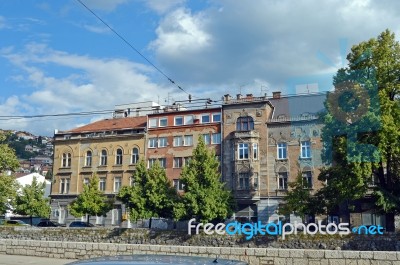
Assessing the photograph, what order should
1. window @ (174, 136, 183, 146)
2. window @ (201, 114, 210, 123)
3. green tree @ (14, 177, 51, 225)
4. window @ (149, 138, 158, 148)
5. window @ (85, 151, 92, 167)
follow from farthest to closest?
window @ (85, 151, 92, 167), window @ (149, 138, 158, 148), window @ (174, 136, 183, 146), window @ (201, 114, 210, 123), green tree @ (14, 177, 51, 225)

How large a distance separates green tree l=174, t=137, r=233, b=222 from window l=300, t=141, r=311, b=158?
40.8ft

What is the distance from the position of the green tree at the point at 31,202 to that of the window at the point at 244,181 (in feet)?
76.7

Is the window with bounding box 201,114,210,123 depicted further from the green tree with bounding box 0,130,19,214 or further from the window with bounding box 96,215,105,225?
the green tree with bounding box 0,130,19,214

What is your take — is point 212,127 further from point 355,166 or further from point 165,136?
point 355,166

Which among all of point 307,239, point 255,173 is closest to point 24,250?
point 307,239

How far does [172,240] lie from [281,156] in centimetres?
2032

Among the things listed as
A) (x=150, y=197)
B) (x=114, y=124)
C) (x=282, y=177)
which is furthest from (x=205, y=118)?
(x=150, y=197)

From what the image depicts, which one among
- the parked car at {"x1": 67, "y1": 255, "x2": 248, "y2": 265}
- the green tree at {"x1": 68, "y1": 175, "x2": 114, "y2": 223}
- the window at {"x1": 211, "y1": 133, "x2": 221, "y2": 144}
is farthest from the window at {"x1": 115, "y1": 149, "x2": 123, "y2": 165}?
the parked car at {"x1": 67, "y1": 255, "x2": 248, "y2": 265}

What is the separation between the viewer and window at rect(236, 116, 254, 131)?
155ft

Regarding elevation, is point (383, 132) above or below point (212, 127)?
below

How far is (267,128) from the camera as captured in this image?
46969mm

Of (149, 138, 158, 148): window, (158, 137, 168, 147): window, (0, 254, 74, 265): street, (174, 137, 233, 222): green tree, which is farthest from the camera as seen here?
(149, 138, 158, 148): window

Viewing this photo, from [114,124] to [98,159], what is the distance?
17.2 ft

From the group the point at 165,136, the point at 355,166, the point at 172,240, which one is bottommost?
the point at 172,240
